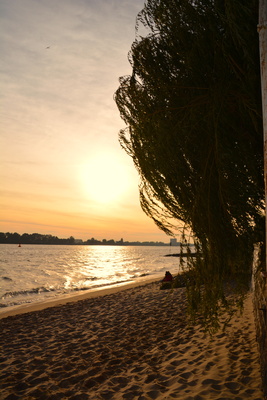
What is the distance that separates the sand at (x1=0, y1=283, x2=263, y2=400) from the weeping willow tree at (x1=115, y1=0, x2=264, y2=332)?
5.91 ft

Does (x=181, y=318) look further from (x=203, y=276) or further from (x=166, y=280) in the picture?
(x=166, y=280)

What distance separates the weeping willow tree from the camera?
14.4 ft

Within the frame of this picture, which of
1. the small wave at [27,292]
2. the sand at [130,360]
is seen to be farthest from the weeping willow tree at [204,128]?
the small wave at [27,292]

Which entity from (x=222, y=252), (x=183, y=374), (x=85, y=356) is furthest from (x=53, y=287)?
(x=222, y=252)

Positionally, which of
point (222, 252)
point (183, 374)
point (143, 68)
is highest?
point (143, 68)

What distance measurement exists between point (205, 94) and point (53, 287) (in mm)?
29334

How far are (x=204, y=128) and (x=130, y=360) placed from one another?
618 centimetres

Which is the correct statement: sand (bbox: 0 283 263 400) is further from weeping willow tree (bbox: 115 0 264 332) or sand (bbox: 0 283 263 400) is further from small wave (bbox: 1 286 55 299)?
small wave (bbox: 1 286 55 299)

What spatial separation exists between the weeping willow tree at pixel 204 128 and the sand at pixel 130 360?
A: 1802mm

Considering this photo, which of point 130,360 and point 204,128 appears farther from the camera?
point 130,360

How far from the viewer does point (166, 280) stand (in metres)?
22.3

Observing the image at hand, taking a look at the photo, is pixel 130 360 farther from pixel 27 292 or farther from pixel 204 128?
pixel 27 292

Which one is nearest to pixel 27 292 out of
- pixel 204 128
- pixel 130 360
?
pixel 130 360

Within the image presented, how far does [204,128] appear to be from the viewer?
4.75 meters
